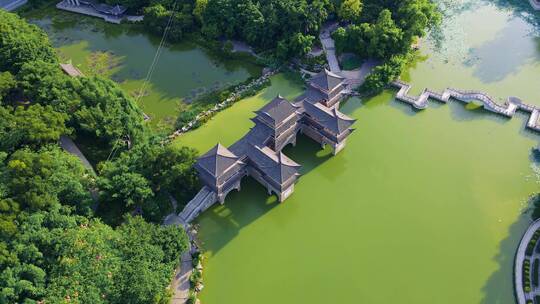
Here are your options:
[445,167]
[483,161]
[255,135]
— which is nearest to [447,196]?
[445,167]

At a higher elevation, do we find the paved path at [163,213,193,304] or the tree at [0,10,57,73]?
the tree at [0,10,57,73]

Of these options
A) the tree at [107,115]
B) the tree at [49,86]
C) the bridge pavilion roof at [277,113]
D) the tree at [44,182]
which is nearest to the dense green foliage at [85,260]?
the tree at [44,182]

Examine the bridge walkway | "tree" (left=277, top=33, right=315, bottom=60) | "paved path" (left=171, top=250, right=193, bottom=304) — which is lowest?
"paved path" (left=171, top=250, right=193, bottom=304)

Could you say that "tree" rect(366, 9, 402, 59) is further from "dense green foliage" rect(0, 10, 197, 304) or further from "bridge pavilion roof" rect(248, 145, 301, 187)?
"dense green foliage" rect(0, 10, 197, 304)

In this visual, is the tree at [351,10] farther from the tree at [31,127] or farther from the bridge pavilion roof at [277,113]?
the tree at [31,127]

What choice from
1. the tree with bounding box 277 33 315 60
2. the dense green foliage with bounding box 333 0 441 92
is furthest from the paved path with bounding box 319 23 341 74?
the tree with bounding box 277 33 315 60

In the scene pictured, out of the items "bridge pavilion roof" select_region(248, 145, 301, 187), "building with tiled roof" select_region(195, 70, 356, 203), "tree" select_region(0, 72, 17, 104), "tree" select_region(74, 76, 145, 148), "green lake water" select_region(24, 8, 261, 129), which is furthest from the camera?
"green lake water" select_region(24, 8, 261, 129)

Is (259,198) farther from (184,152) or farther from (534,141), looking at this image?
(534,141)
